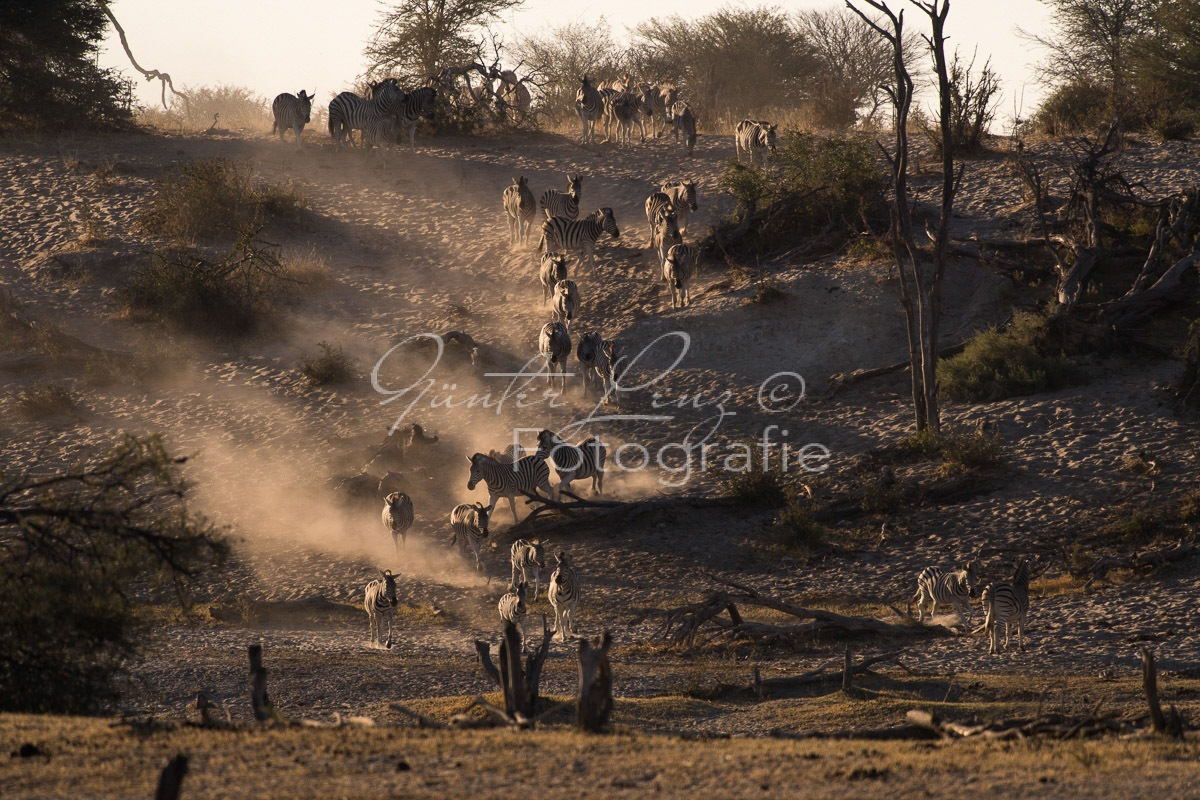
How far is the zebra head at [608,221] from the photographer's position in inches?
927

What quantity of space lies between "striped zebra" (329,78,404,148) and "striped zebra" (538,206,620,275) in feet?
24.4

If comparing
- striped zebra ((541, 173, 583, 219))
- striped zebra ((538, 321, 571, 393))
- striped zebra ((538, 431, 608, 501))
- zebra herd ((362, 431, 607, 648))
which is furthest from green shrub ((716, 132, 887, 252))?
striped zebra ((538, 431, 608, 501))

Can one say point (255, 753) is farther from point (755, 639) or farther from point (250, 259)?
point (250, 259)

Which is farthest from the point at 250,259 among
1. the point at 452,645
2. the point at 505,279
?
the point at 452,645

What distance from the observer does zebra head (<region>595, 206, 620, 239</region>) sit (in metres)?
23.5

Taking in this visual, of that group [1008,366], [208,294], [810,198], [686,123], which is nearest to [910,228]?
[1008,366]

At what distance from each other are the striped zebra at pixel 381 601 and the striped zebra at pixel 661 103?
799 inches

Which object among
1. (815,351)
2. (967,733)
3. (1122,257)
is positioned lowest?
(967,733)

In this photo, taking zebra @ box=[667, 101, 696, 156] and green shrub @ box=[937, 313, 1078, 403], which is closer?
green shrub @ box=[937, 313, 1078, 403]

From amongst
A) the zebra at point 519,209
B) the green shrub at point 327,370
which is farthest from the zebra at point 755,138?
the green shrub at point 327,370

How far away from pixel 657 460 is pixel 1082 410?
6277 millimetres

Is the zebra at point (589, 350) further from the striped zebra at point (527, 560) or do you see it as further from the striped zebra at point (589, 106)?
the striped zebra at point (589, 106)

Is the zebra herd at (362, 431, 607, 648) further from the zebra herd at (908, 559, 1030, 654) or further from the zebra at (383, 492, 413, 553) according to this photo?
the zebra herd at (908, 559, 1030, 654)

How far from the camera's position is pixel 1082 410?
1736 cm
